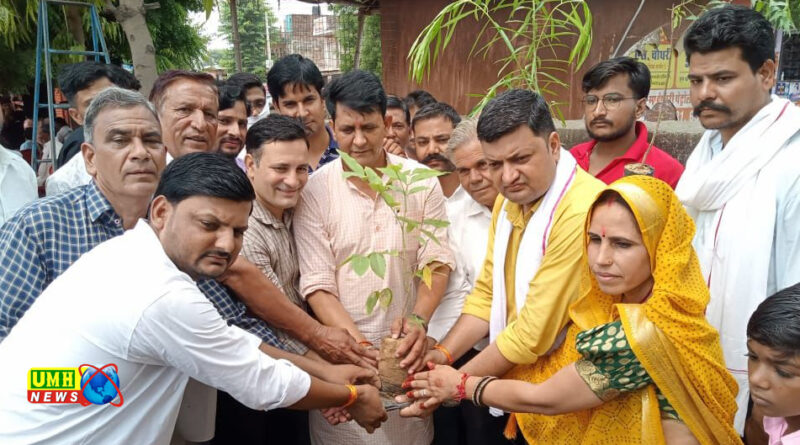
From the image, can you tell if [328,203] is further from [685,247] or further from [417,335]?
[685,247]

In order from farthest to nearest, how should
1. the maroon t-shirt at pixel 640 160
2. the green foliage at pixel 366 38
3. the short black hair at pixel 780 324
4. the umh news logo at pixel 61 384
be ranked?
the green foliage at pixel 366 38 → the maroon t-shirt at pixel 640 160 → the umh news logo at pixel 61 384 → the short black hair at pixel 780 324

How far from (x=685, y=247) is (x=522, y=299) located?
0.65m

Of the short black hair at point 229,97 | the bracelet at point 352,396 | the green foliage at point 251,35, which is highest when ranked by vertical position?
the green foliage at point 251,35

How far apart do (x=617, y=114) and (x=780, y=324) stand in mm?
1898

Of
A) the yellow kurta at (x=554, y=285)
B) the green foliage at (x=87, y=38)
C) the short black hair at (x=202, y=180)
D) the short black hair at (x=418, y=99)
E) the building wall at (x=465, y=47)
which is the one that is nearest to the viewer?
the short black hair at (x=202, y=180)

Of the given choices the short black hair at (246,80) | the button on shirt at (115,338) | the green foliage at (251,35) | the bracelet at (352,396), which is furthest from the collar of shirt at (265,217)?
the green foliage at (251,35)

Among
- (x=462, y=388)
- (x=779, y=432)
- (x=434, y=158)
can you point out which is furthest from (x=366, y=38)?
(x=779, y=432)

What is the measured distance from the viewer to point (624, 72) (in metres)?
3.36

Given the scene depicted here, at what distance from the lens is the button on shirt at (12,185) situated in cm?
297

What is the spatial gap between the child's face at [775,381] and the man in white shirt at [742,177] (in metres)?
0.54

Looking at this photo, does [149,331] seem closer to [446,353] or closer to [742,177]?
[446,353]

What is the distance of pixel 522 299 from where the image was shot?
2275 millimetres

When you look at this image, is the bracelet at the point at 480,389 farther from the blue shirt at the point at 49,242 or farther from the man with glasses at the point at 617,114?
the man with glasses at the point at 617,114

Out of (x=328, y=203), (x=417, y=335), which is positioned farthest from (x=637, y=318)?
(x=328, y=203)
